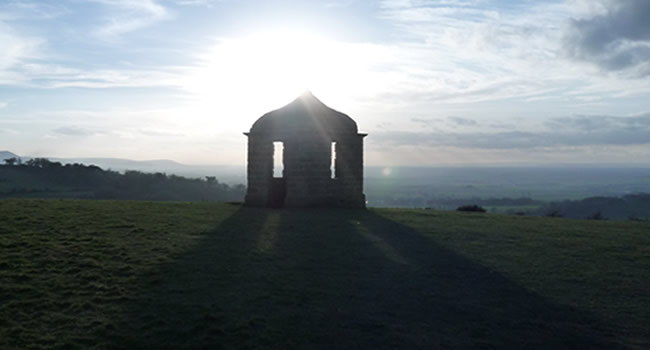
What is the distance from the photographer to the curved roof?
20500 millimetres

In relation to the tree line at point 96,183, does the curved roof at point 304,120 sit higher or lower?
higher

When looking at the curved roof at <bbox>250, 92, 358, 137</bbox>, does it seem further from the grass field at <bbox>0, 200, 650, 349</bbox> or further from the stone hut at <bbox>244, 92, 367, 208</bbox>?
the grass field at <bbox>0, 200, 650, 349</bbox>

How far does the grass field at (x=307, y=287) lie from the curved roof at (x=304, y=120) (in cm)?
711

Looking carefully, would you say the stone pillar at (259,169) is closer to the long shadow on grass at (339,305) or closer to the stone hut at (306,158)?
the stone hut at (306,158)

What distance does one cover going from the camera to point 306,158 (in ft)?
66.6

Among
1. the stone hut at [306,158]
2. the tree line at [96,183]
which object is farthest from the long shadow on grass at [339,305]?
the tree line at [96,183]

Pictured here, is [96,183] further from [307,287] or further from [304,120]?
[307,287]

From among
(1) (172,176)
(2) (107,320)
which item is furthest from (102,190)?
(2) (107,320)

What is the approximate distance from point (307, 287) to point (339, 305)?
0.96m

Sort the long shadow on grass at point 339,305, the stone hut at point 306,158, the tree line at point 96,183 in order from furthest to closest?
the tree line at point 96,183 → the stone hut at point 306,158 → the long shadow on grass at point 339,305

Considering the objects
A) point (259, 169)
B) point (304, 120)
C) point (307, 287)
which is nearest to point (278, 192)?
point (259, 169)

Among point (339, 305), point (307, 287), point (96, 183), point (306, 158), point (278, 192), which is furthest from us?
point (96, 183)

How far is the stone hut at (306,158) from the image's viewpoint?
20.3 metres

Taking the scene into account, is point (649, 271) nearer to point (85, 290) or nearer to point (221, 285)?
point (221, 285)
